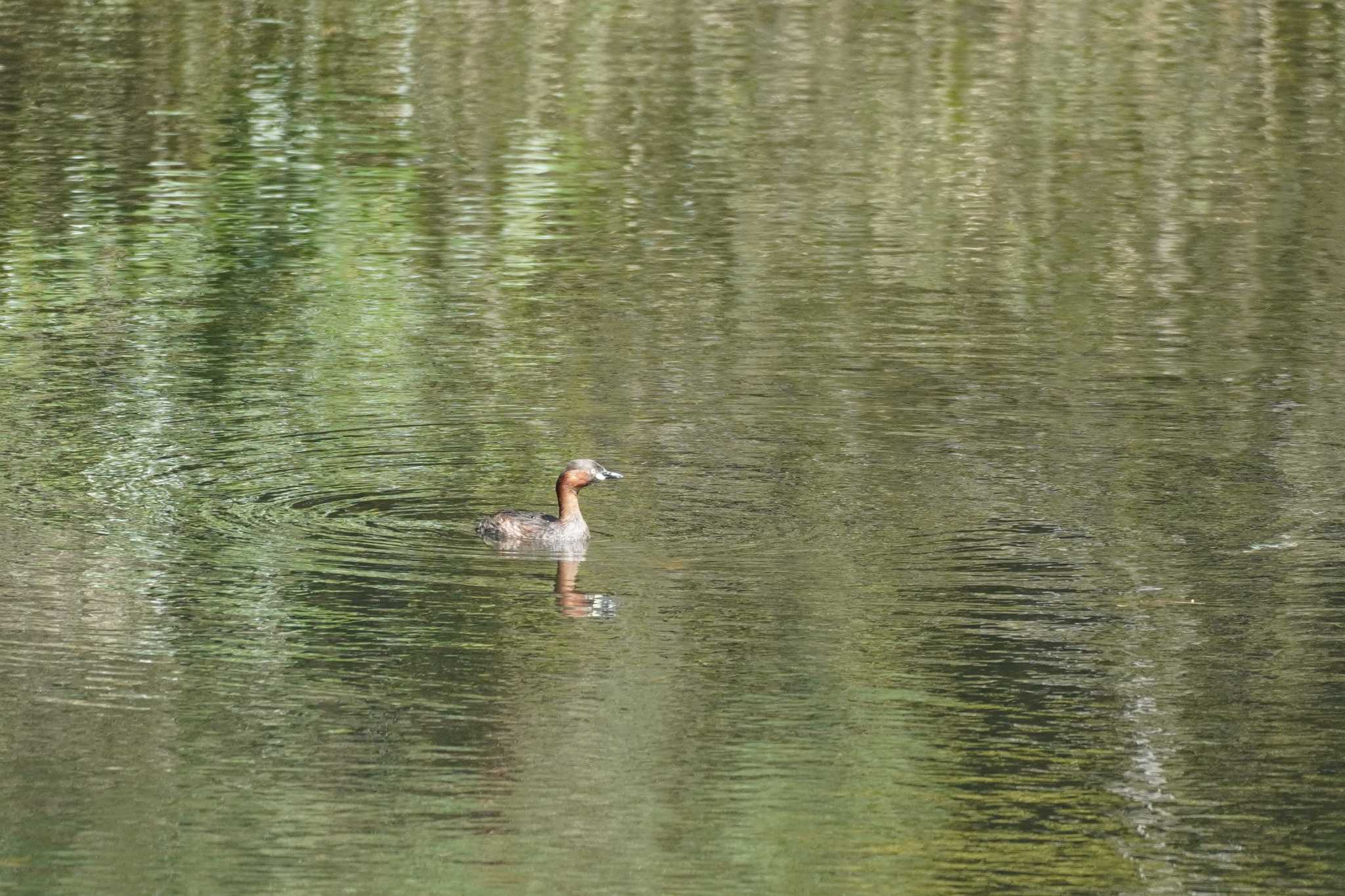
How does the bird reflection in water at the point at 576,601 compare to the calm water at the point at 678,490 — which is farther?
the bird reflection in water at the point at 576,601

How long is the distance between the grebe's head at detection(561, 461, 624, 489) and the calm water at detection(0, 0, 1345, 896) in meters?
0.36

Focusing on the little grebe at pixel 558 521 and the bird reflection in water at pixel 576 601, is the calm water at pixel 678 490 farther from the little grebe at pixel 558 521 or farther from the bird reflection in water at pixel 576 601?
the little grebe at pixel 558 521

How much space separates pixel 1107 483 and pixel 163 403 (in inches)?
235

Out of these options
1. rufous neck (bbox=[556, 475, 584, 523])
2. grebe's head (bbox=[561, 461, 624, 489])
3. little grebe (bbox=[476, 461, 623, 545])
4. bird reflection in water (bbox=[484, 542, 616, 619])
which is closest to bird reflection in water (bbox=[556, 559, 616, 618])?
bird reflection in water (bbox=[484, 542, 616, 619])

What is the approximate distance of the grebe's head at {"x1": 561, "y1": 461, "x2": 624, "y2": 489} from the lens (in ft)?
42.0

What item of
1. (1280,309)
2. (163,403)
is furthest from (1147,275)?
(163,403)

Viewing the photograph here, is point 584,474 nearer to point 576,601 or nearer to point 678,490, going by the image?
point 678,490

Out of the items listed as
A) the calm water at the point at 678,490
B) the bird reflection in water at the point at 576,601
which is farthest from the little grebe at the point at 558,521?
the bird reflection in water at the point at 576,601

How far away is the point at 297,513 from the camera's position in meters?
13.0

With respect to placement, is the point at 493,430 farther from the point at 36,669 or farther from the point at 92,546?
the point at 36,669

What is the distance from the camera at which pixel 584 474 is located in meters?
12.9

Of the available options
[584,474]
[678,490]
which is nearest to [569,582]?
[584,474]

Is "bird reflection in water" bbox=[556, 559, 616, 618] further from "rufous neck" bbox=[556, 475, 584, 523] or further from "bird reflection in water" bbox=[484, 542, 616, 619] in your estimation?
"rufous neck" bbox=[556, 475, 584, 523]

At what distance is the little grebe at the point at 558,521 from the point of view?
1238cm
